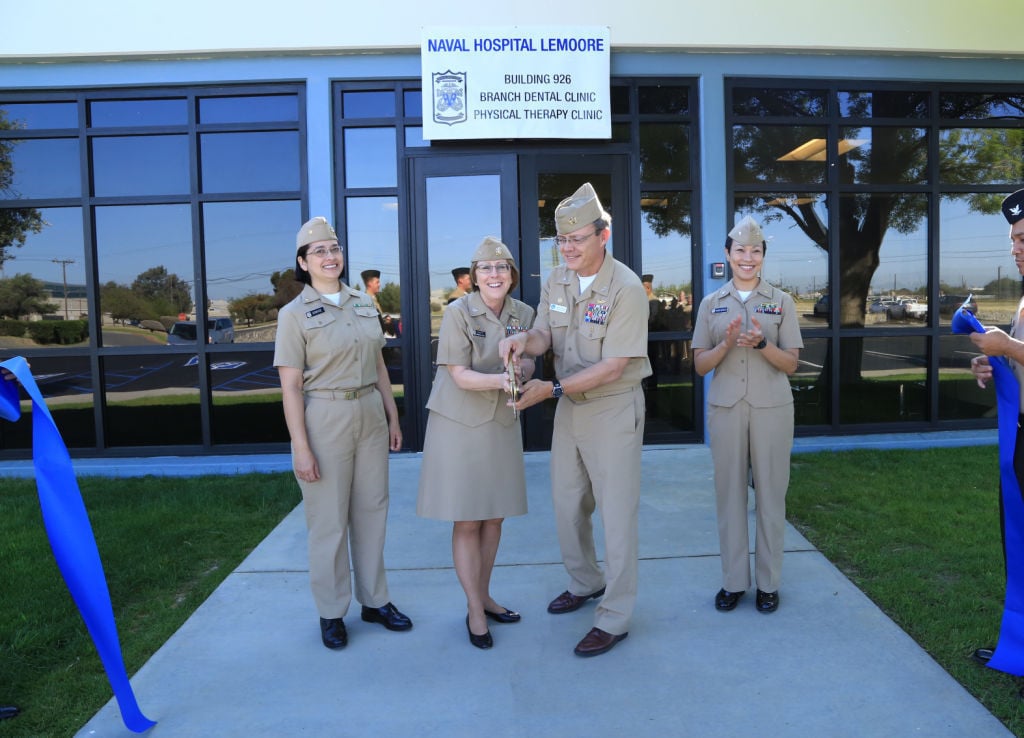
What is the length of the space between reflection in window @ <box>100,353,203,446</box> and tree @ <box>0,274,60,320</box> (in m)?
0.84

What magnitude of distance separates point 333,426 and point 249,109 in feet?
15.5

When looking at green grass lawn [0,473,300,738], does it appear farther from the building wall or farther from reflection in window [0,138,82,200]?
the building wall

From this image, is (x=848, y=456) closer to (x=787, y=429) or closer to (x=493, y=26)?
(x=787, y=429)

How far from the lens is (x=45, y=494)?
2787 mm

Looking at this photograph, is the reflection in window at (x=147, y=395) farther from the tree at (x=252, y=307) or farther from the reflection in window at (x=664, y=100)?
the reflection in window at (x=664, y=100)

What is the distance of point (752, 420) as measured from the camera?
3803mm

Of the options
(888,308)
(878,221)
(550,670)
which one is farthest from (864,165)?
(550,670)

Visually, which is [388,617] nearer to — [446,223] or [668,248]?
[446,223]

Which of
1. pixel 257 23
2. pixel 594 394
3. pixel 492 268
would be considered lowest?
pixel 594 394

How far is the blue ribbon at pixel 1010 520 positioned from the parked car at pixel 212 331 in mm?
6053

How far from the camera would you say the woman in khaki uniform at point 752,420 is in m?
3.79

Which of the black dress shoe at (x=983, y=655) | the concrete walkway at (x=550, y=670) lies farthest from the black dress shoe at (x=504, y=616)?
the black dress shoe at (x=983, y=655)

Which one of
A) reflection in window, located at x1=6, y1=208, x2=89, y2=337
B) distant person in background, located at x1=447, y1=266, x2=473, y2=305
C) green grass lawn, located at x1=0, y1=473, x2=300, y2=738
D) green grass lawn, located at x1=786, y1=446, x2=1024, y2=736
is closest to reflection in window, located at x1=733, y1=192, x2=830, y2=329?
green grass lawn, located at x1=786, y1=446, x2=1024, y2=736

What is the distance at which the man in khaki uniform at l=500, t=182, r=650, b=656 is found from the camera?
134 inches
